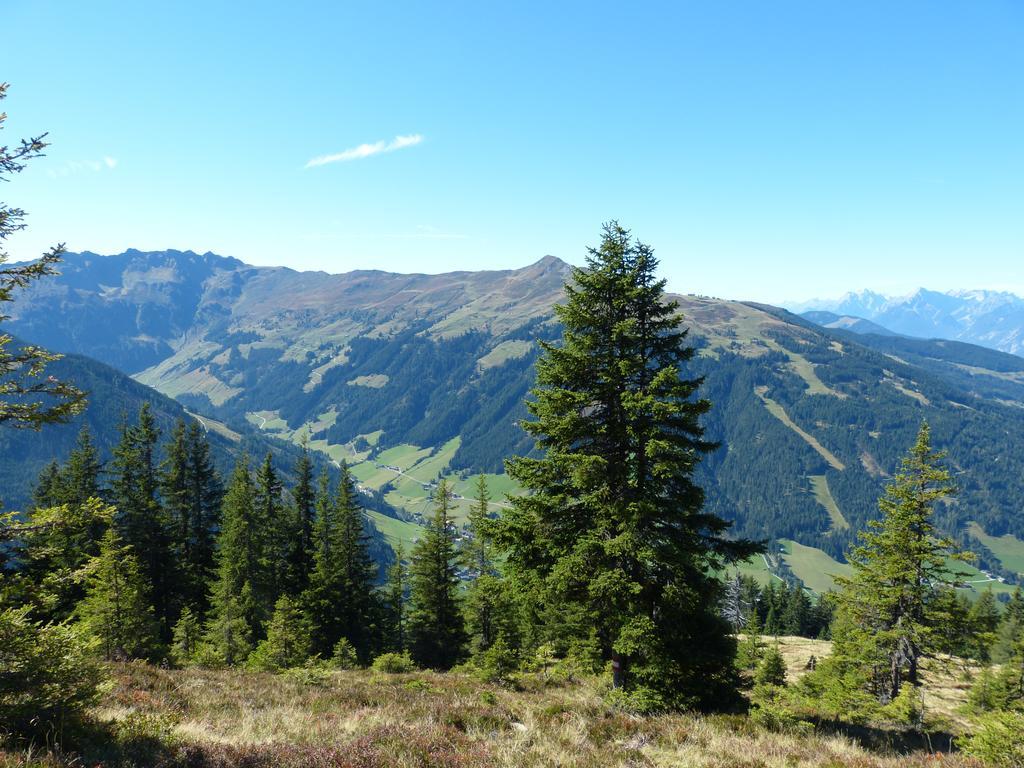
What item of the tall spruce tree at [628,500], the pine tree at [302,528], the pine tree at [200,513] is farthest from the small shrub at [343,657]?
the tall spruce tree at [628,500]

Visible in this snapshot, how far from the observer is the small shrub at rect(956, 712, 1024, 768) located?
9.59 m

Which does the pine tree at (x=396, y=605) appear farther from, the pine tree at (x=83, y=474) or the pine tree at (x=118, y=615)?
the pine tree at (x=83, y=474)

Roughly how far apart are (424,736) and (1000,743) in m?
11.2

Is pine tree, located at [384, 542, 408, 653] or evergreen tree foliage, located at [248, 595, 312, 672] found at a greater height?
evergreen tree foliage, located at [248, 595, 312, 672]

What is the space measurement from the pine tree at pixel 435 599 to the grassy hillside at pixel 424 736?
26353mm

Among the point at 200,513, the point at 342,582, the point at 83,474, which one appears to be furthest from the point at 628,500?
the point at 83,474

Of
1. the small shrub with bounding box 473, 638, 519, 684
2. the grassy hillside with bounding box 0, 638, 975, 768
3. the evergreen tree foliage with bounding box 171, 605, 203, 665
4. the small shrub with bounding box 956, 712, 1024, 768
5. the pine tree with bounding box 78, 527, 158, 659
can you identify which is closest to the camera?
the grassy hillside with bounding box 0, 638, 975, 768

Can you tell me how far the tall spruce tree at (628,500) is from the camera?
1489cm

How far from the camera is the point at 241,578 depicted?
130 ft

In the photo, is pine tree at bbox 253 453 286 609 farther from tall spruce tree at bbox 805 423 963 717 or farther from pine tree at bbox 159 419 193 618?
tall spruce tree at bbox 805 423 963 717

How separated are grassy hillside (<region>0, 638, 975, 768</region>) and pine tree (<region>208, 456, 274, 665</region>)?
21.1m

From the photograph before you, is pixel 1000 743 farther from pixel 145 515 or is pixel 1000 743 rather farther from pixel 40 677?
pixel 145 515

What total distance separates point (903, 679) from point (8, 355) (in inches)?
1459

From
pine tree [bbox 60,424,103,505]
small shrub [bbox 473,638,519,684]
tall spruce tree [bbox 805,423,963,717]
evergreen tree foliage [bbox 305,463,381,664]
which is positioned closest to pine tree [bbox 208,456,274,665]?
evergreen tree foliage [bbox 305,463,381,664]
